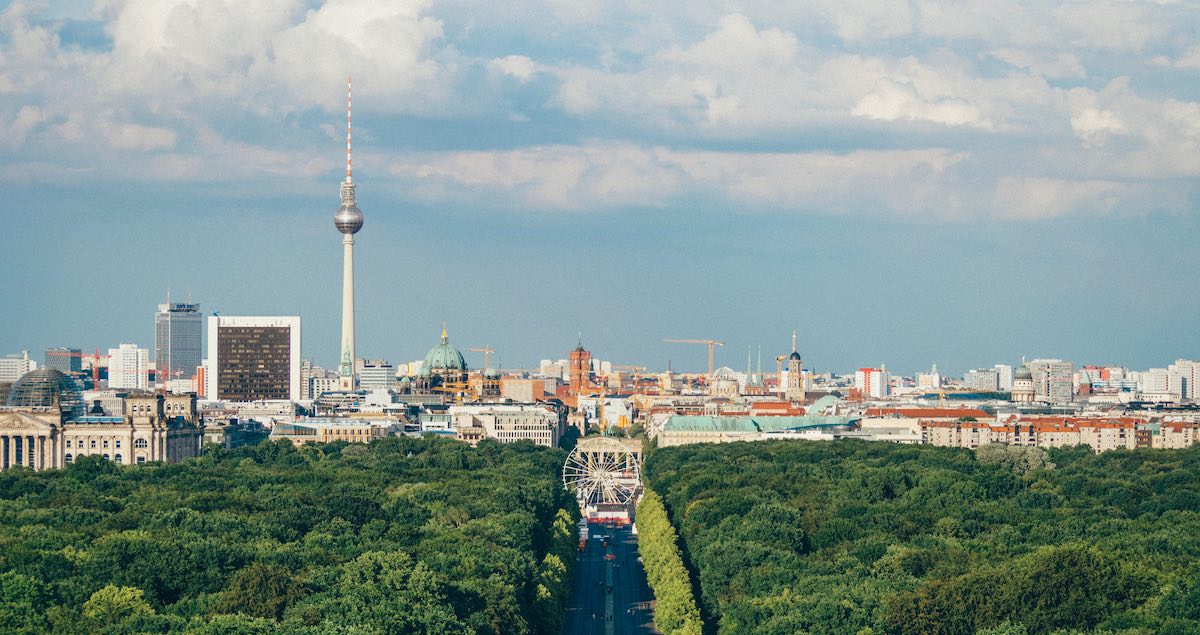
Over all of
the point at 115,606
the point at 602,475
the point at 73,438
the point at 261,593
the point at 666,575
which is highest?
the point at 73,438

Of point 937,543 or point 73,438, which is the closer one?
point 937,543

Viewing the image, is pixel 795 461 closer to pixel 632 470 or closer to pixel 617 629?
pixel 632 470

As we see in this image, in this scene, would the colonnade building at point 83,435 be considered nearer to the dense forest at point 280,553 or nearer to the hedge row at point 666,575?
the dense forest at point 280,553

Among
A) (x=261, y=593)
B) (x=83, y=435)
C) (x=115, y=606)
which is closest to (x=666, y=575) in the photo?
(x=261, y=593)

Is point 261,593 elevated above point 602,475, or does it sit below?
below

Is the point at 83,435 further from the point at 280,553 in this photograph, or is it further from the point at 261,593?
the point at 261,593
